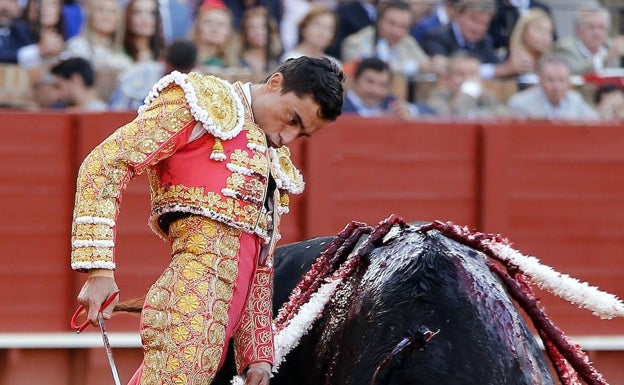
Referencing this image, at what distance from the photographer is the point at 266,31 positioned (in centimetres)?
684

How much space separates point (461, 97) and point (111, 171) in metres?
4.89

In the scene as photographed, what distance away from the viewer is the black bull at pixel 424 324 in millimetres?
2273

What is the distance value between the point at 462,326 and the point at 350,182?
3.91 meters

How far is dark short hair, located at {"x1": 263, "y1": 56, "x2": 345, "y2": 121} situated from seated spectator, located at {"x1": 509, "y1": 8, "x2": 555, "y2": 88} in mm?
5228

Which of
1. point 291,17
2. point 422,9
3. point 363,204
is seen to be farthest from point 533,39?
point 363,204

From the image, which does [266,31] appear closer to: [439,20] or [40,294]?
[439,20]

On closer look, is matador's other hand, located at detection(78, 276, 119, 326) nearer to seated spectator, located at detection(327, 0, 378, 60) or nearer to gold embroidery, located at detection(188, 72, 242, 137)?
gold embroidery, located at detection(188, 72, 242, 137)

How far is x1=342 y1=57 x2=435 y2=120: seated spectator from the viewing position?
21.4ft

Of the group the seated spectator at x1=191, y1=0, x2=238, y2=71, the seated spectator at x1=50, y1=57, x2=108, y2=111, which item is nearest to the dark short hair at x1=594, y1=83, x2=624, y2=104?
the seated spectator at x1=191, y1=0, x2=238, y2=71

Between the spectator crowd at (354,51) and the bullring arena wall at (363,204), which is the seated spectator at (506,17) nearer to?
the spectator crowd at (354,51)

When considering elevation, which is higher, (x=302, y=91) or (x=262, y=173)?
(x=302, y=91)

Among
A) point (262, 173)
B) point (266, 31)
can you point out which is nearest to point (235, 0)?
point (266, 31)

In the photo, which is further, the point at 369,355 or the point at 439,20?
the point at 439,20

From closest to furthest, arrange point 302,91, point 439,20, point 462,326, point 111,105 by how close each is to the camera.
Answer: point 462,326 < point 302,91 < point 111,105 < point 439,20
